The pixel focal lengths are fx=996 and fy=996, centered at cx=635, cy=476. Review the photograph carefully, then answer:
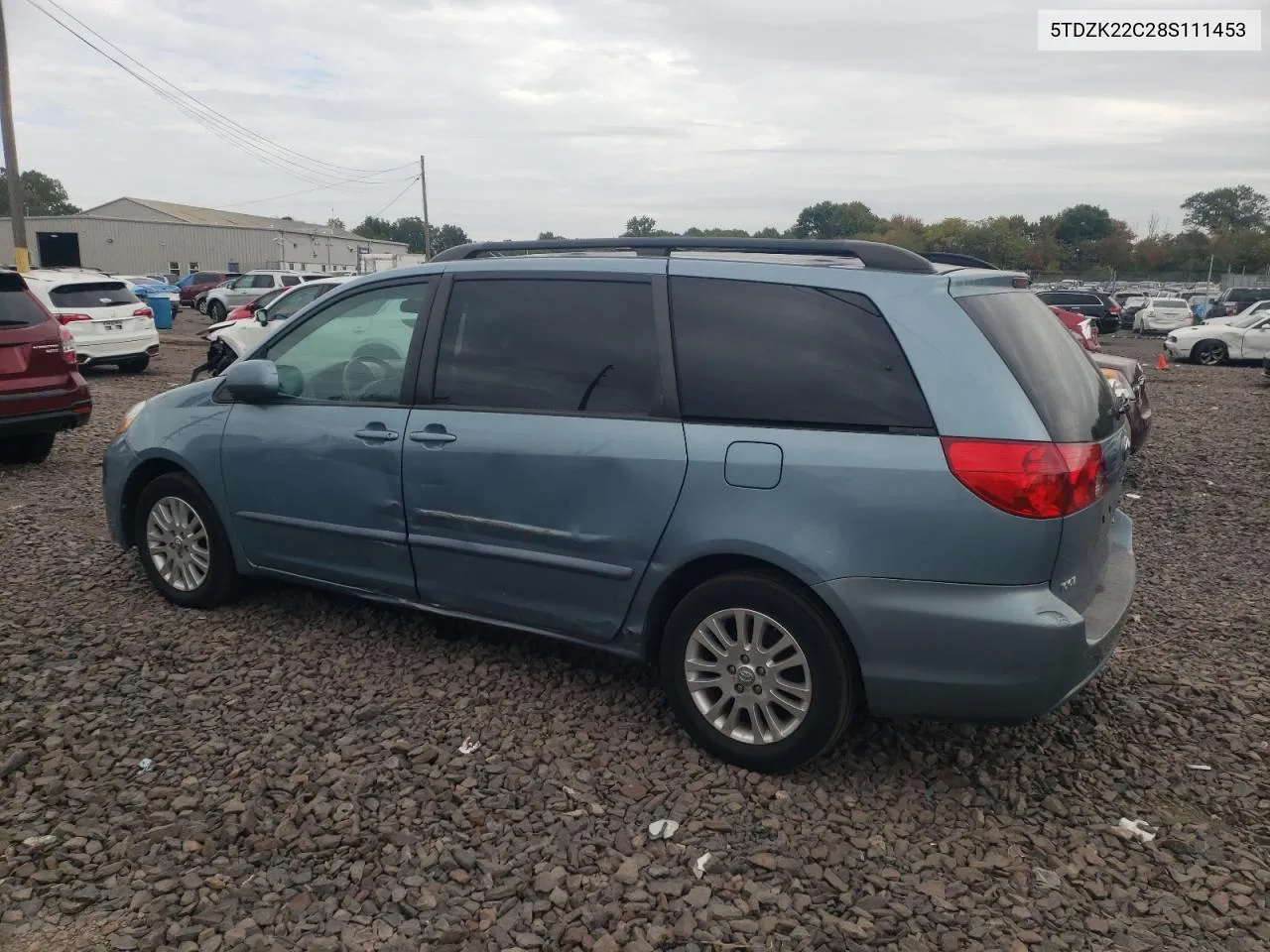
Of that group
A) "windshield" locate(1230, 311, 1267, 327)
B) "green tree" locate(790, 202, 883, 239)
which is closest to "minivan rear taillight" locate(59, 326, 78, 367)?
"windshield" locate(1230, 311, 1267, 327)

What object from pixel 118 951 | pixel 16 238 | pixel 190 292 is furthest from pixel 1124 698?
pixel 190 292

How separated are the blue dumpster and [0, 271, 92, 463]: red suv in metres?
16.1

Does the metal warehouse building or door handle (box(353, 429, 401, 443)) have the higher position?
the metal warehouse building

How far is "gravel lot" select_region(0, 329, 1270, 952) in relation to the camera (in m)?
2.77

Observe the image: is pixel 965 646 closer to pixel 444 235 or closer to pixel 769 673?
pixel 769 673

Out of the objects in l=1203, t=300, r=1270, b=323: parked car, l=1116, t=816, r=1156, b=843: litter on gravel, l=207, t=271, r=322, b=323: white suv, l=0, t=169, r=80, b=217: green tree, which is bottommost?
l=1116, t=816, r=1156, b=843: litter on gravel

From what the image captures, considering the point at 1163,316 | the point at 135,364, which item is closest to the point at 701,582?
the point at 135,364

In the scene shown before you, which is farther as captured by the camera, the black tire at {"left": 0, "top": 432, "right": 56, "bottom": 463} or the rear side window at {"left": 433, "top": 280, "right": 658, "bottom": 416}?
the black tire at {"left": 0, "top": 432, "right": 56, "bottom": 463}

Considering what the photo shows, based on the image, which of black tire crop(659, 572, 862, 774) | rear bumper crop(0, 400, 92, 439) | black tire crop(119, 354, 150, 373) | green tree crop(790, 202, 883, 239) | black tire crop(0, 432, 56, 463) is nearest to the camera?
black tire crop(659, 572, 862, 774)

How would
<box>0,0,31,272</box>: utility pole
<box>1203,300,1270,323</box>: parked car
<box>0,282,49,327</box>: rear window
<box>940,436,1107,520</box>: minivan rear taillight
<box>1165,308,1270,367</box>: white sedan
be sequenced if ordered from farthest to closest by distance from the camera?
<box>1203,300,1270,323</box>: parked car, <box>1165,308,1270,367</box>: white sedan, <box>0,0,31,272</box>: utility pole, <box>0,282,49,327</box>: rear window, <box>940,436,1107,520</box>: minivan rear taillight

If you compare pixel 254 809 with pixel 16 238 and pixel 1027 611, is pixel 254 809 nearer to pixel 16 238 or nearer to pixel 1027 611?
pixel 1027 611

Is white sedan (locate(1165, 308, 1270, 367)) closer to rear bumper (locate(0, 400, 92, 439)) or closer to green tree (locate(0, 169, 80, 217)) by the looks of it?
rear bumper (locate(0, 400, 92, 439))

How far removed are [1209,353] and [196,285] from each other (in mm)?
35642

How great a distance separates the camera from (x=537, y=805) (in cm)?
332
